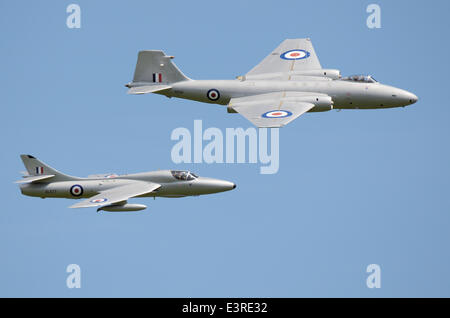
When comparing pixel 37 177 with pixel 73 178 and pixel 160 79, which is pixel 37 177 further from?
pixel 160 79

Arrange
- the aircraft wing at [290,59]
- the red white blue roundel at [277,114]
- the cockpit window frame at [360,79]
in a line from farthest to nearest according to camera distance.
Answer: the aircraft wing at [290,59] → the cockpit window frame at [360,79] → the red white blue roundel at [277,114]

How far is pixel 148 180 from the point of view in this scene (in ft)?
182

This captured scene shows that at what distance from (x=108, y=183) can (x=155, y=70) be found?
794 cm

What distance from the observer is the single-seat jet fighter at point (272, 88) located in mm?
57125

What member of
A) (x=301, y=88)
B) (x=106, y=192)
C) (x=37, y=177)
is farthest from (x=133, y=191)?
(x=301, y=88)

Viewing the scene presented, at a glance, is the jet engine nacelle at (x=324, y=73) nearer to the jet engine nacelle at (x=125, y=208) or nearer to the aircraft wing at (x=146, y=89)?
the aircraft wing at (x=146, y=89)

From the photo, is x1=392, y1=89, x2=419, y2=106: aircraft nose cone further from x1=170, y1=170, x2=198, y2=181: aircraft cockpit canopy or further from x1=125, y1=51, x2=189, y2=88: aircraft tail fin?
x1=170, y1=170, x2=198, y2=181: aircraft cockpit canopy

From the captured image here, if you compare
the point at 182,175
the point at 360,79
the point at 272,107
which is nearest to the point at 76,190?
the point at 182,175

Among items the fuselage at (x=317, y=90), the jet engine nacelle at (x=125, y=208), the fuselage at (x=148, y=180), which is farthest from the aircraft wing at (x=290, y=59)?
the jet engine nacelle at (x=125, y=208)

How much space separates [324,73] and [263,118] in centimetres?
723

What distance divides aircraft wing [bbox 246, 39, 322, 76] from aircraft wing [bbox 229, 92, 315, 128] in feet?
13.1

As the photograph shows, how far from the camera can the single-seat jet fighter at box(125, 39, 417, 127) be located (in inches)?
2249

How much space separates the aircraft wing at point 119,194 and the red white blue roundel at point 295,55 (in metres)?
13.0

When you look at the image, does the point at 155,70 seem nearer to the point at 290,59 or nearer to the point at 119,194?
the point at 290,59
